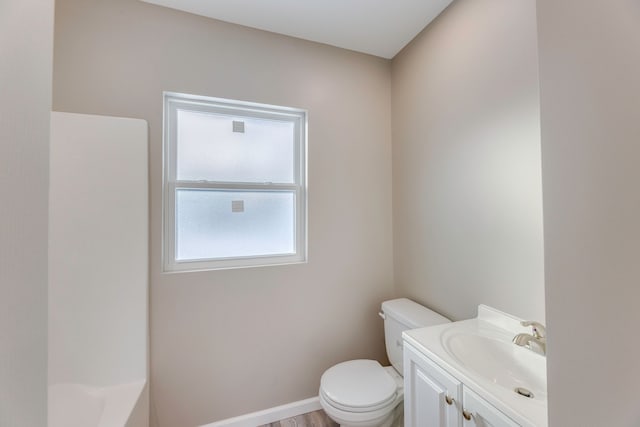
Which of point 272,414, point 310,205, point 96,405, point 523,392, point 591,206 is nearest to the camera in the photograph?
point 591,206

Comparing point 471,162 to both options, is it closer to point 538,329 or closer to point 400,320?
point 538,329

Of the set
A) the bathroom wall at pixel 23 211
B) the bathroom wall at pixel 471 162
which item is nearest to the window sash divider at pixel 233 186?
the bathroom wall at pixel 471 162

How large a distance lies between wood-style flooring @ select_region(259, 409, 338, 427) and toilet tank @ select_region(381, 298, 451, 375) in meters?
0.58

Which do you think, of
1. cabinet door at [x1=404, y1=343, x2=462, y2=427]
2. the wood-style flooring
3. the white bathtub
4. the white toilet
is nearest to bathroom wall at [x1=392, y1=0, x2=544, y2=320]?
the white toilet

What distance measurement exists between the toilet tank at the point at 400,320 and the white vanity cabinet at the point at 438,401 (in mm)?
343

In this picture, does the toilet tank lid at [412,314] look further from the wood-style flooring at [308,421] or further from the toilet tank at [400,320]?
the wood-style flooring at [308,421]

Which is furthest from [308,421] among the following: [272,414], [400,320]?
[400,320]

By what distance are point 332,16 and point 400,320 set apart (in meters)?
1.91

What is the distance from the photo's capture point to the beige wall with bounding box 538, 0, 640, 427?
A: 38cm

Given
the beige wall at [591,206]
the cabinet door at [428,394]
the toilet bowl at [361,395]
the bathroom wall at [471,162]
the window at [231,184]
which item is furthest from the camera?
the window at [231,184]

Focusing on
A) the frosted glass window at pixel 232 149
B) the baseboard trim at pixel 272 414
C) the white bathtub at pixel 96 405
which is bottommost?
the baseboard trim at pixel 272 414

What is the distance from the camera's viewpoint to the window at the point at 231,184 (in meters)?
1.63

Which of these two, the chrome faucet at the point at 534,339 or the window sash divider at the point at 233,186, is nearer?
the chrome faucet at the point at 534,339

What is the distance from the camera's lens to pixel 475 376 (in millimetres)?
868
